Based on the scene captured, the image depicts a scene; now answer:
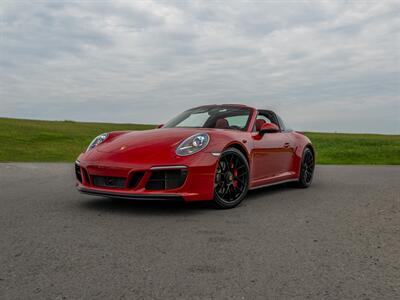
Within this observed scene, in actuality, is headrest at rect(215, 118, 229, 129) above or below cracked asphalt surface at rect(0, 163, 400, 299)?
above

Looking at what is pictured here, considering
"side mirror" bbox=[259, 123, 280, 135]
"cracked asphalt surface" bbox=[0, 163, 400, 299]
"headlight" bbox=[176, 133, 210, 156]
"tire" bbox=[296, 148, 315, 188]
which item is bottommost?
"cracked asphalt surface" bbox=[0, 163, 400, 299]

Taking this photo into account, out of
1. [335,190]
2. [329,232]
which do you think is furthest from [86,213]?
[335,190]

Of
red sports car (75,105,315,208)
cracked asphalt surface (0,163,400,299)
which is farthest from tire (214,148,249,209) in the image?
cracked asphalt surface (0,163,400,299)

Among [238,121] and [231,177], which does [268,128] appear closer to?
[238,121]

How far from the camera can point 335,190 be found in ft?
25.3

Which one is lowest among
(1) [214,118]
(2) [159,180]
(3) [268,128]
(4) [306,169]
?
(4) [306,169]

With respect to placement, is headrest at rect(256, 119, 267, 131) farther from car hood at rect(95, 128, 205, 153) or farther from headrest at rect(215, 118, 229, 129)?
car hood at rect(95, 128, 205, 153)

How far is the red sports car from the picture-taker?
524cm

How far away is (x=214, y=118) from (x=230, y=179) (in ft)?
4.28

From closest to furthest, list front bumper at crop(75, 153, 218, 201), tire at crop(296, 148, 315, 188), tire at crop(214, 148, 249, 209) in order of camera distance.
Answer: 1. front bumper at crop(75, 153, 218, 201)
2. tire at crop(214, 148, 249, 209)
3. tire at crop(296, 148, 315, 188)

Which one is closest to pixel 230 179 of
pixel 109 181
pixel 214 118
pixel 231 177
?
pixel 231 177

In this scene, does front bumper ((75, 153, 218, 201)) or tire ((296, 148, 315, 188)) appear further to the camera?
tire ((296, 148, 315, 188))

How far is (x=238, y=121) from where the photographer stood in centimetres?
684

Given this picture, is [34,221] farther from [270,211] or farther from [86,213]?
[270,211]
